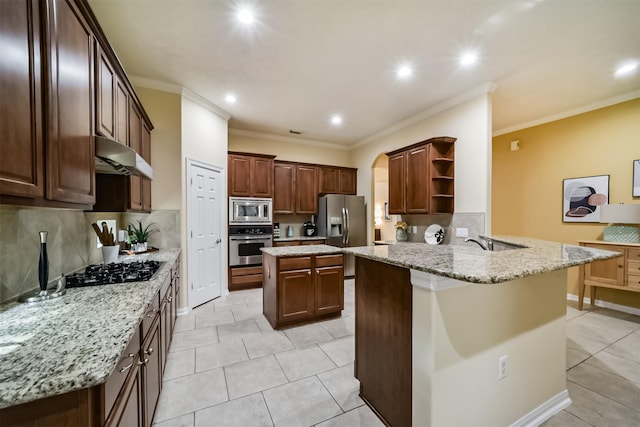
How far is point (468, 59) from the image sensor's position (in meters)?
2.70

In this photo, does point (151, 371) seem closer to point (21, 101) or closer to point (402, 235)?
point (21, 101)

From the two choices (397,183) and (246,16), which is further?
(397,183)

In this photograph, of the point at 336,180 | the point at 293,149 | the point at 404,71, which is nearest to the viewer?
the point at 404,71

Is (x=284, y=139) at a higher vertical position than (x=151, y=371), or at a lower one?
higher

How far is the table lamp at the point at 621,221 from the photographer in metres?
3.13

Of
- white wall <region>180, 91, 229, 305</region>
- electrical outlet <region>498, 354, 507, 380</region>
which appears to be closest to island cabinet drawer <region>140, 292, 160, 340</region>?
white wall <region>180, 91, 229, 305</region>

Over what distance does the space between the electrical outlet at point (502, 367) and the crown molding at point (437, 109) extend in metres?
3.15

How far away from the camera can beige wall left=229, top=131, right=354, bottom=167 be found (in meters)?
5.18

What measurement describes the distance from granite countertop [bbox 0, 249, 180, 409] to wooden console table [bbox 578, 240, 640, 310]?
451cm

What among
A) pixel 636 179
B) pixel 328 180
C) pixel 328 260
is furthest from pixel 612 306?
pixel 328 180

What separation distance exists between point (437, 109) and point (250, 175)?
331 centimetres

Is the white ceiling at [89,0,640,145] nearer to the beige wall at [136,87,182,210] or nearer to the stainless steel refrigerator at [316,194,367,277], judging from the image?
the beige wall at [136,87,182,210]

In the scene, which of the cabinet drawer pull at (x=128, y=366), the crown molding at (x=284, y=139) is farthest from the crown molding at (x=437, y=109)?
the cabinet drawer pull at (x=128, y=366)

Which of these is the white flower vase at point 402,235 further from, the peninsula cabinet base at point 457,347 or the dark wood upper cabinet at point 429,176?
the peninsula cabinet base at point 457,347
